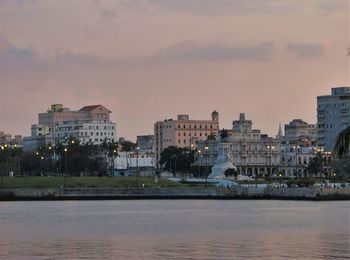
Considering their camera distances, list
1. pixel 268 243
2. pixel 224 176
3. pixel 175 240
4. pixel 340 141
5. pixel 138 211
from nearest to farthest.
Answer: pixel 340 141 → pixel 268 243 → pixel 175 240 → pixel 138 211 → pixel 224 176

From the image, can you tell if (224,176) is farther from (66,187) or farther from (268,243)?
(268,243)

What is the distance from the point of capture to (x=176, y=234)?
64562mm

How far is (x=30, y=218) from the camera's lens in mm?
86312

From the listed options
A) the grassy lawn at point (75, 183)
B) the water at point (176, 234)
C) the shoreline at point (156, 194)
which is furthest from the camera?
the grassy lawn at point (75, 183)

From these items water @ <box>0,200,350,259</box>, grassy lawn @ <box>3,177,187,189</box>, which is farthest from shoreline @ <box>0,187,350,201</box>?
water @ <box>0,200,350,259</box>

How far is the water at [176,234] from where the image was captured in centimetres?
4981

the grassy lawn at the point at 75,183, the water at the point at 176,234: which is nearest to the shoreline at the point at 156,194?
the grassy lawn at the point at 75,183

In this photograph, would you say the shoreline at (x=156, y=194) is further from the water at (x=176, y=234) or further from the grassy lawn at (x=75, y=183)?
the water at (x=176, y=234)

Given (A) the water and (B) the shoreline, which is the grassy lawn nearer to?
(B) the shoreline

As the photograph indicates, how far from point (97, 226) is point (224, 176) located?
345 feet

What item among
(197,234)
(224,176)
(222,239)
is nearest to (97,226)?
(197,234)

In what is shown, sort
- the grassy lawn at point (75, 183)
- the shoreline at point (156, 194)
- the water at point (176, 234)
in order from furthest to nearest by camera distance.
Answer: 1. the grassy lawn at point (75, 183)
2. the shoreline at point (156, 194)
3. the water at point (176, 234)

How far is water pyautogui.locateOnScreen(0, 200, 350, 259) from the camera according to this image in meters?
49.8

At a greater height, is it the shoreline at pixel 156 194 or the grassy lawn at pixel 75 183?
the grassy lawn at pixel 75 183
